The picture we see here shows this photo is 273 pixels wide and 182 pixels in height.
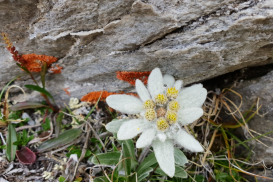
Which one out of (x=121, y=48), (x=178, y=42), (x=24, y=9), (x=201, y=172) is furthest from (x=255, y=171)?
(x=24, y=9)

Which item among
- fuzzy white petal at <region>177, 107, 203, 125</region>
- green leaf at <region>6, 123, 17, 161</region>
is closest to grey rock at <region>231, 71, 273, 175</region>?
fuzzy white petal at <region>177, 107, 203, 125</region>

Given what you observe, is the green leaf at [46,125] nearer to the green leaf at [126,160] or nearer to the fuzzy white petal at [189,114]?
the green leaf at [126,160]

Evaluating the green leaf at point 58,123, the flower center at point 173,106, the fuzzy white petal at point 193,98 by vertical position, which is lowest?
the green leaf at point 58,123

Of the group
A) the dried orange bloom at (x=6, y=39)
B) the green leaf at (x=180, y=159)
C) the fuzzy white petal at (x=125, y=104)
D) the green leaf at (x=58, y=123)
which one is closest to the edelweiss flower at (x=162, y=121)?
the fuzzy white petal at (x=125, y=104)

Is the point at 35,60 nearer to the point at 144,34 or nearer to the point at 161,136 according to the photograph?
the point at 144,34

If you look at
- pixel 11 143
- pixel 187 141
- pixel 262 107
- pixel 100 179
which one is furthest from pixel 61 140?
pixel 262 107

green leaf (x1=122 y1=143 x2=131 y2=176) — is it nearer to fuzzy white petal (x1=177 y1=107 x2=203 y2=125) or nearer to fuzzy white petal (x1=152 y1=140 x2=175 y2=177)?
fuzzy white petal (x1=152 y1=140 x2=175 y2=177)
